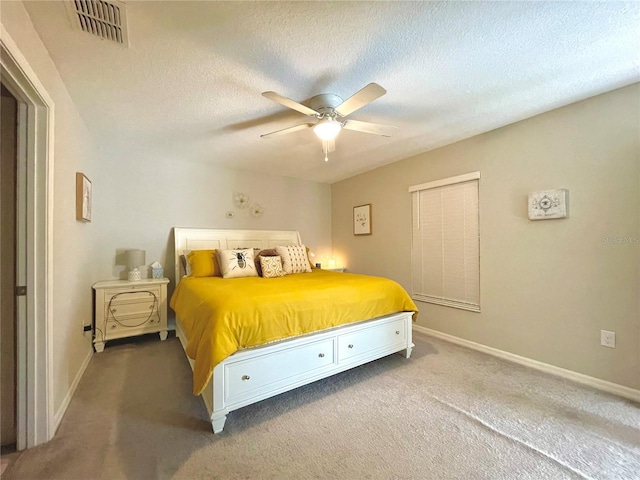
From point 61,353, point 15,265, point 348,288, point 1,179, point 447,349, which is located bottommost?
point 447,349

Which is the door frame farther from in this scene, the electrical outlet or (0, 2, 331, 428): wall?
the electrical outlet

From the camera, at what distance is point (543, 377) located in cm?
229

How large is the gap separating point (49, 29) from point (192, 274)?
2.36 meters

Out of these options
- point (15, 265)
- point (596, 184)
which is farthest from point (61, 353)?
point (596, 184)

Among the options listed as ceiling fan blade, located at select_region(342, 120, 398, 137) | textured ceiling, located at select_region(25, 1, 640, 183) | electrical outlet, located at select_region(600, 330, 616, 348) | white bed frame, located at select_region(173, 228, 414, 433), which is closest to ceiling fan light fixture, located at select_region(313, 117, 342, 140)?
ceiling fan blade, located at select_region(342, 120, 398, 137)

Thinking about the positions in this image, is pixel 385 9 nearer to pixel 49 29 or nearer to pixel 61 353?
pixel 49 29

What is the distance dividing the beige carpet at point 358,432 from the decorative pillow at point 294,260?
1533 mm

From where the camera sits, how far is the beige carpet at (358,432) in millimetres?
1373

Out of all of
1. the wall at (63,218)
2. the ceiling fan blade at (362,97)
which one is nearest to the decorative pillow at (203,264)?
the wall at (63,218)

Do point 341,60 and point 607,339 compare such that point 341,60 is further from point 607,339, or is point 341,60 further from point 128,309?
point 128,309

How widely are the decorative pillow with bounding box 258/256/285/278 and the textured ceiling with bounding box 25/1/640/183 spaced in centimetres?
146

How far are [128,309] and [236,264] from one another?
1.28 meters

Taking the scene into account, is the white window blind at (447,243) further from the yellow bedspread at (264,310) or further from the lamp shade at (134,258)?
the lamp shade at (134,258)

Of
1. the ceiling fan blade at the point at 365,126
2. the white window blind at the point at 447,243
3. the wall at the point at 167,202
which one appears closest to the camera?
the ceiling fan blade at the point at 365,126
